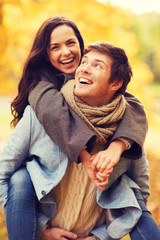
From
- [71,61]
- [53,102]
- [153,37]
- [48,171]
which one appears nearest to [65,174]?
[48,171]

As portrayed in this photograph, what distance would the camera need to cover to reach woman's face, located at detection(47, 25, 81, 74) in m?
1.73

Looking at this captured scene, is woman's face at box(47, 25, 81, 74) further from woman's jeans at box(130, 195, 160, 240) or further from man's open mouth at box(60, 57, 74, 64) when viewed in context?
woman's jeans at box(130, 195, 160, 240)

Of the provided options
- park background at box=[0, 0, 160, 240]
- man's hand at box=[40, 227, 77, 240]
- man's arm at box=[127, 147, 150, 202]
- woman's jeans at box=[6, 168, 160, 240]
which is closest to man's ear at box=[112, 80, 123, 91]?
man's arm at box=[127, 147, 150, 202]

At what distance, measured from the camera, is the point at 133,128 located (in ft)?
5.01

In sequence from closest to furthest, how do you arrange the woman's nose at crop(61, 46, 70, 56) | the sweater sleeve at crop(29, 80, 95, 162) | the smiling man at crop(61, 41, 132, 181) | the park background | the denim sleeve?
1. the sweater sleeve at crop(29, 80, 95, 162)
2. the smiling man at crop(61, 41, 132, 181)
3. the denim sleeve
4. the woman's nose at crop(61, 46, 70, 56)
5. the park background

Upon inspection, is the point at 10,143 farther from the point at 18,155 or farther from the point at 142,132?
the point at 142,132

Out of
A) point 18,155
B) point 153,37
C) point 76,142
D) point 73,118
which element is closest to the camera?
point 76,142

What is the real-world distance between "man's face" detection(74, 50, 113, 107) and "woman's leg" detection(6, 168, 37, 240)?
0.52m

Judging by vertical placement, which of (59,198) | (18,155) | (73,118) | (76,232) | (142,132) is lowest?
(76,232)

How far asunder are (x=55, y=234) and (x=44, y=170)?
33cm

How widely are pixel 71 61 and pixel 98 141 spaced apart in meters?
0.51

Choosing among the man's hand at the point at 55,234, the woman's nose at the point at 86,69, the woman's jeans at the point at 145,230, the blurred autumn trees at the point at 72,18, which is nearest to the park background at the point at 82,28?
the blurred autumn trees at the point at 72,18

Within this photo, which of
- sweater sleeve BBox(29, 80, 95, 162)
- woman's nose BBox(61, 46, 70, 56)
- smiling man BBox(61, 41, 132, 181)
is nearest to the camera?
sweater sleeve BBox(29, 80, 95, 162)

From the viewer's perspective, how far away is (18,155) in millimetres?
1598
